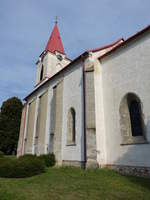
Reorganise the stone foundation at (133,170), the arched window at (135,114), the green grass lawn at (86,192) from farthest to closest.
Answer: the arched window at (135,114)
the stone foundation at (133,170)
the green grass lawn at (86,192)

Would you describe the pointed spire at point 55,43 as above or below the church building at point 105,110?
above

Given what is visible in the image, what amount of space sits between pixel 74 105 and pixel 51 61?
13.8 metres

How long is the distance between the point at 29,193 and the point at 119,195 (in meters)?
3.07

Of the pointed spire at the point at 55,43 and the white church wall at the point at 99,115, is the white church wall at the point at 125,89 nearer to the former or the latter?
the white church wall at the point at 99,115

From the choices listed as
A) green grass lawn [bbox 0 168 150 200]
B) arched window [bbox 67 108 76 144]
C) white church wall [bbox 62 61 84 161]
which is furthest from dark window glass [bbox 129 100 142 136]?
arched window [bbox 67 108 76 144]

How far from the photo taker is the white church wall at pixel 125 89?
830 centimetres

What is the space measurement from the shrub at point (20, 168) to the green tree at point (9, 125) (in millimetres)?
19940

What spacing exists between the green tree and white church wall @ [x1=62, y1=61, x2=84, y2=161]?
18.5 metres

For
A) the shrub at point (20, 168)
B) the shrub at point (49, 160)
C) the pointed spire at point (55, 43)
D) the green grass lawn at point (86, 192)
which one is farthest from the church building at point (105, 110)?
the pointed spire at point (55, 43)

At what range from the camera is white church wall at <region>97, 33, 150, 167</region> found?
27.2 feet

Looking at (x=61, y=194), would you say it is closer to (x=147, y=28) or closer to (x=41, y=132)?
(x=147, y=28)

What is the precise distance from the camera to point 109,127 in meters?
10.1

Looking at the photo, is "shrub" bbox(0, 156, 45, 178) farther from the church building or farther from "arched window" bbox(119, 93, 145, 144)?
"arched window" bbox(119, 93, 145, 144)


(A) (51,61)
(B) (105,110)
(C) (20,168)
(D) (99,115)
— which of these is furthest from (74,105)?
(A) (51,61)
